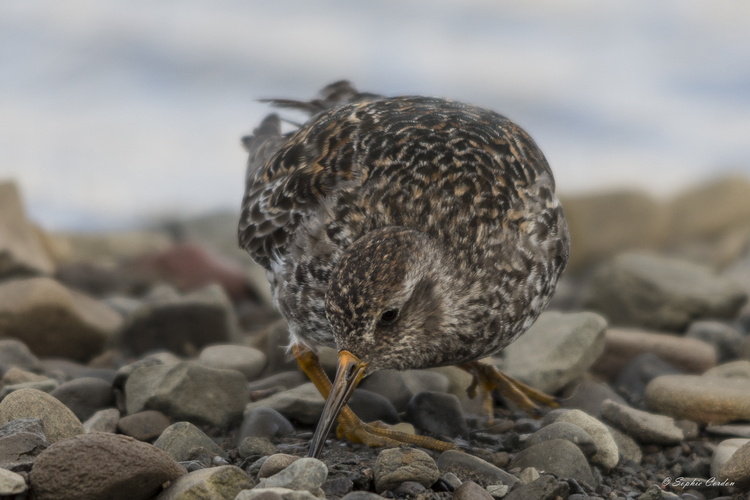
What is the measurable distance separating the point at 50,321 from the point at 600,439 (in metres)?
6.37

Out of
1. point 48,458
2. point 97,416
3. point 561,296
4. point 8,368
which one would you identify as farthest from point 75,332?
point 561,296

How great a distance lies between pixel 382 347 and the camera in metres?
5.13

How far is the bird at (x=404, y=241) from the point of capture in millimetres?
5082

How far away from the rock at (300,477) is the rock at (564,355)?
354cm

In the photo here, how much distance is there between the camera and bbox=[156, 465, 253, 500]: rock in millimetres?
4566

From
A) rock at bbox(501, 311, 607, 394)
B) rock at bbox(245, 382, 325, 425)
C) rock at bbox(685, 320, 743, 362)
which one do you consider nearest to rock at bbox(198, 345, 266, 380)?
rock at bbox(245, 382, 325, 425)

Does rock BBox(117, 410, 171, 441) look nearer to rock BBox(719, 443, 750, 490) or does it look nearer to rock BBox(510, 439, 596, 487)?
rock BBox(510, 439, 596, 487)

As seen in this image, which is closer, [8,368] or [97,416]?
[97,416]

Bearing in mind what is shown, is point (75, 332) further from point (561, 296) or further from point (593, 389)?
point (561, 296)

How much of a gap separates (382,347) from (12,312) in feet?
18.4

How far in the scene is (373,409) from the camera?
6594 mm

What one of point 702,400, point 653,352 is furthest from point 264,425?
point 653,352

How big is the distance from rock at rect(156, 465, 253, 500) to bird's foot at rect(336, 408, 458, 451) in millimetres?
1441

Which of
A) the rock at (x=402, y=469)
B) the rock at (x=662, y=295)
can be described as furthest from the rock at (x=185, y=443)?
the rock at (x=662, y=295)
